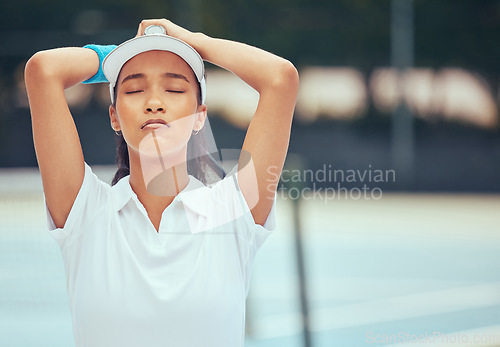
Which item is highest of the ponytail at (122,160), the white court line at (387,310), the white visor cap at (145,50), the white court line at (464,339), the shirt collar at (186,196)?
the white visor cap at (145,50)

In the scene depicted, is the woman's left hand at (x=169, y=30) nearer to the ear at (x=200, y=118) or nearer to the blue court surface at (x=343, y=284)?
the ear at (x=200, y=118)

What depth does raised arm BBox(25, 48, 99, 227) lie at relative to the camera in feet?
6.22

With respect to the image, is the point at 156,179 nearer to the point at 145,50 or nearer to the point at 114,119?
the point at 114,119

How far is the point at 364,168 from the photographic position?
74.3 ft

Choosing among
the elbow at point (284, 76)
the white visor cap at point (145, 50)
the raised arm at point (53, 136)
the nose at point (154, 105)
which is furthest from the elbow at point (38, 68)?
the elbow at point (284, 76)

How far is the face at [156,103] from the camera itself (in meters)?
1.87

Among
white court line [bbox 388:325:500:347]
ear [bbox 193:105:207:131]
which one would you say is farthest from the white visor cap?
white court line [bbox 388:325:500:347]

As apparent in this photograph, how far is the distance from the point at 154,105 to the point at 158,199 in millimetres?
249

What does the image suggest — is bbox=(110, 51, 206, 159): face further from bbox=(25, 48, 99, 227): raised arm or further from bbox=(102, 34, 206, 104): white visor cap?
bbox=(25, 48, 99, 227): raised arm

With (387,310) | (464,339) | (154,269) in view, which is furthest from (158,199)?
(387,310)

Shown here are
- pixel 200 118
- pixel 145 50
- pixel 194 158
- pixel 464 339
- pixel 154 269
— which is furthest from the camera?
pixel 464 339

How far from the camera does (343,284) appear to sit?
810 cm

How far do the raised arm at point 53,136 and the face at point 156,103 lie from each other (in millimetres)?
136

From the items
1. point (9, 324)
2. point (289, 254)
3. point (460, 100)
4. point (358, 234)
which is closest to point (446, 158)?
point (460, 100)
